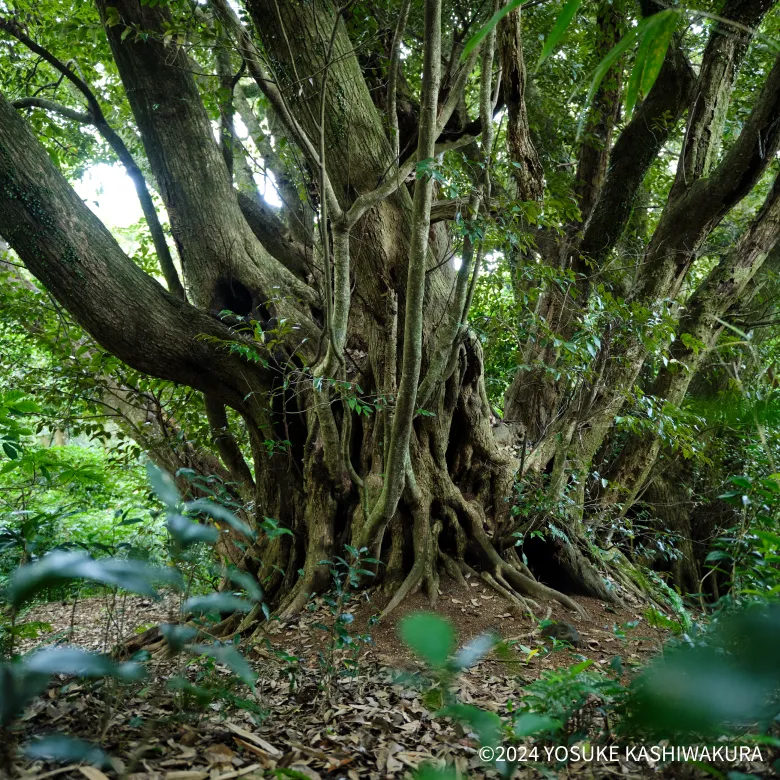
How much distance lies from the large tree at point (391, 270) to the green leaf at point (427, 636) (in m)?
2.43

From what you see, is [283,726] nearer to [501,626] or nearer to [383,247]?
[501,626]

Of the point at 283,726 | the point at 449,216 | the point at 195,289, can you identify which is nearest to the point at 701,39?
the point at 449,216

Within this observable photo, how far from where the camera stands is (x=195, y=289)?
181 inches

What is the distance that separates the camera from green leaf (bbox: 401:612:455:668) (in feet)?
2.19

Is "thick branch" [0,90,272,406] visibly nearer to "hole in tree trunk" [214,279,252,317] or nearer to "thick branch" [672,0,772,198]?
"hole in tree trunk" [214,279,252,317]

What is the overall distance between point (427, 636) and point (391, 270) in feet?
12.2

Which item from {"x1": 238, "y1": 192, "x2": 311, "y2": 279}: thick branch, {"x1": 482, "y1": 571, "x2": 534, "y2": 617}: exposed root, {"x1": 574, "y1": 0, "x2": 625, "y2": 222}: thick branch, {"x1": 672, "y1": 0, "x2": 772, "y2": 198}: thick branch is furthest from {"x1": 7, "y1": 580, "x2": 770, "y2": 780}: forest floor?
{"x1": 574, "y1": 0, "x2": 625, "y2": 222}: thick branch

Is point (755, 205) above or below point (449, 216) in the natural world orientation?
above

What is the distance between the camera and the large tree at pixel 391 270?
3559mm

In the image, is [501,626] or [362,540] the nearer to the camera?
[501,626]

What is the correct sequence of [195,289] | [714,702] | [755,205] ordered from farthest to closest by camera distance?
[755,205] < [195,289] < [714,702]

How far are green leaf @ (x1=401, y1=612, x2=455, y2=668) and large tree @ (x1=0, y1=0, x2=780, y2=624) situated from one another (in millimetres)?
2427

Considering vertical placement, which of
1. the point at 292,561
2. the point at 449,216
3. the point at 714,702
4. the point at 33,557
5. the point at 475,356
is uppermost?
the point at 449,216

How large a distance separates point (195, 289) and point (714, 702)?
14.9 ft
